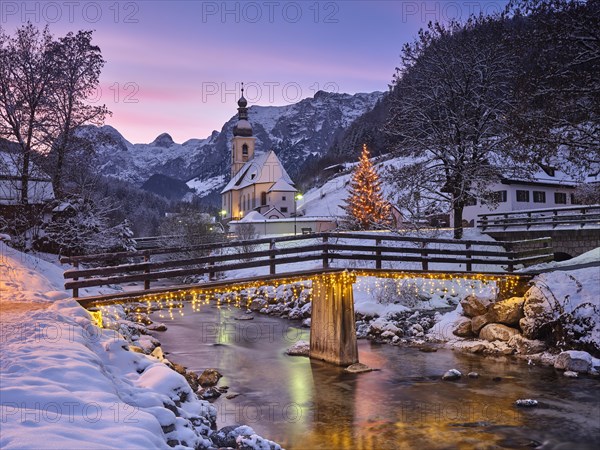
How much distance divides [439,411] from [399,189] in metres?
16.2

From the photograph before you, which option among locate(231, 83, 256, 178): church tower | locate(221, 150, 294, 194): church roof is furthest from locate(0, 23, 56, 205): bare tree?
A: locate(231, 83, 256, 178): church tower

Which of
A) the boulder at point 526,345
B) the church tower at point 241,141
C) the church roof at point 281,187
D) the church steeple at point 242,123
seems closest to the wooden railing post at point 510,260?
the boulder at point 526,345

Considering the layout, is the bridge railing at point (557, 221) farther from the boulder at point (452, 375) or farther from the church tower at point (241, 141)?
the church tower at point (241, 141)

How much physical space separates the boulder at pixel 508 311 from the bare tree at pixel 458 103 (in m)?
7.75

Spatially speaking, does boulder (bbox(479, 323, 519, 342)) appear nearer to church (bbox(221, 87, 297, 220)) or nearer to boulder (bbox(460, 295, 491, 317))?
boulder (bbox(460, 295, 491, 317))

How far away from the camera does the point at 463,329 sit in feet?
69.9

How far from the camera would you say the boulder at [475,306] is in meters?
21.2

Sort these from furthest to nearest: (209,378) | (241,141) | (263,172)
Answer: (241,141) → (263,172) → (209,378)

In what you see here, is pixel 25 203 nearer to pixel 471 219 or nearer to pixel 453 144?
pixel 453 144

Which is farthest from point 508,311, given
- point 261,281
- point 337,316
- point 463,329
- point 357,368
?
point 261,281

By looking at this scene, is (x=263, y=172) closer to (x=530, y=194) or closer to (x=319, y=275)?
(x=530, y=194)

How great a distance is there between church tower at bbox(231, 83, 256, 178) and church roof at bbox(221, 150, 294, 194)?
35.3ft

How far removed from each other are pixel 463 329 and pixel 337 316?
704 cm

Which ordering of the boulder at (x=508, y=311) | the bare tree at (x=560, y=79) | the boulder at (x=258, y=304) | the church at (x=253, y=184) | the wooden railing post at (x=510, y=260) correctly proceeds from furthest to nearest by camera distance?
the church at (x=253, y=184) < the boulder at (x=258, y=304) < the wooden railing post at (x=510, y=260) < the boulder at (x=508, y=311) < the bare tree at (x=560, y=79)
